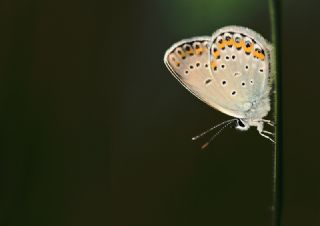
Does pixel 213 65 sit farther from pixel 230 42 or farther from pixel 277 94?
pixel 277 94

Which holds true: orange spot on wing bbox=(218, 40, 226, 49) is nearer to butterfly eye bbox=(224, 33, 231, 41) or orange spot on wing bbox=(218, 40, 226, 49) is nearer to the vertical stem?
butterfly eye bbox=(224, 33, 231, 41)

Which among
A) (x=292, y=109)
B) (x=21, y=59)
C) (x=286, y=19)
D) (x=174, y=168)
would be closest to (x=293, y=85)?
(x=292, y=109)

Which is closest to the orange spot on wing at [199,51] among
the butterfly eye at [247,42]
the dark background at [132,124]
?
the butterfly eye at [247,42]

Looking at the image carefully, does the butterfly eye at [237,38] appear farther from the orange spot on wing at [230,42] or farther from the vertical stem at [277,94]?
the vertical stem at [277,94]

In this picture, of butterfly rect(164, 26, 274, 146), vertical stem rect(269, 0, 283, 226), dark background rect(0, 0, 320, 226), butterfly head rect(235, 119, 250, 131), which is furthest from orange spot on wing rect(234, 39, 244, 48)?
dark background rect(0, 0, 320, 226)

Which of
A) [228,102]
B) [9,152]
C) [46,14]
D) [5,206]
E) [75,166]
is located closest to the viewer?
[228,102]

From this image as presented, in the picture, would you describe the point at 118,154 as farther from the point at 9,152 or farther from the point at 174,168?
the point at 9,152

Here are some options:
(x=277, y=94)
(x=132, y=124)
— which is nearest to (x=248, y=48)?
(x=277, y=94)
